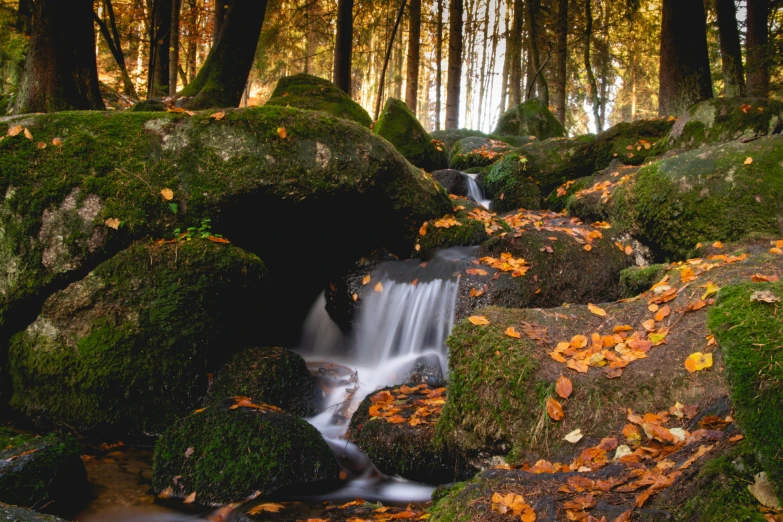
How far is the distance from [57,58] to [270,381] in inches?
209

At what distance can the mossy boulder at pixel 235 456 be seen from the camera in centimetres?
400

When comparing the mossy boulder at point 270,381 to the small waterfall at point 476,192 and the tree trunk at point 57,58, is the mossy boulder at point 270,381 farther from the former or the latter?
the small waterfall at point 476,192

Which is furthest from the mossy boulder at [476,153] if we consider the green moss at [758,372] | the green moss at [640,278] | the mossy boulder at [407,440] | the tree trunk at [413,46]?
the green moss at [758,372]

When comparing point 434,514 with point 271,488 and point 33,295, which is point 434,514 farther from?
point 33,295

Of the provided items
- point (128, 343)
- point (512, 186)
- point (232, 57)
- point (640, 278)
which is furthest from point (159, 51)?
point (640, 278)

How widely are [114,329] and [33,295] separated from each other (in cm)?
92

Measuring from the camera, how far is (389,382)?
6.25 meters

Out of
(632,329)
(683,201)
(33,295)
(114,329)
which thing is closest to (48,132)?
(33,295)

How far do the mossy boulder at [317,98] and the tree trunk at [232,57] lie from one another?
1.74 metres

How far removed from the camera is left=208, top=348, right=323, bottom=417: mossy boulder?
17.5 ft

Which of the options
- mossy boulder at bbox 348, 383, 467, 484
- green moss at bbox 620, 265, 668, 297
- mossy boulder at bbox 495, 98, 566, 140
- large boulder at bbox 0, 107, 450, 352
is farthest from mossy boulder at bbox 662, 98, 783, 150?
mossy boulder at bbox 495, 98, 566, 140

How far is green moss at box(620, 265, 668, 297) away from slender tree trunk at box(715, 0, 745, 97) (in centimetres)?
973

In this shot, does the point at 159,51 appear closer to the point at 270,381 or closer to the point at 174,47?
the point at 174,47

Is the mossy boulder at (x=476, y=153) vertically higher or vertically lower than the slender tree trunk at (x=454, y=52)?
lower
